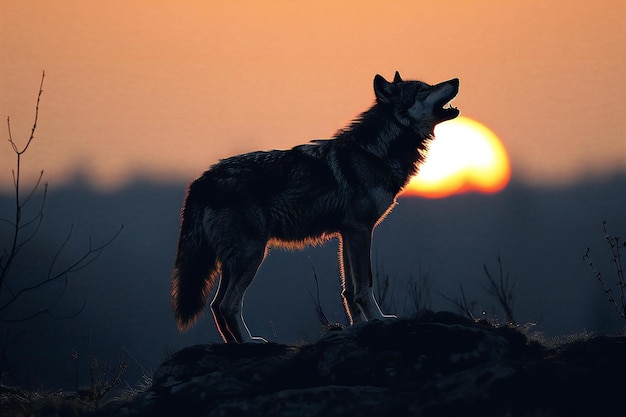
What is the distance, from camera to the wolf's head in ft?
29.8

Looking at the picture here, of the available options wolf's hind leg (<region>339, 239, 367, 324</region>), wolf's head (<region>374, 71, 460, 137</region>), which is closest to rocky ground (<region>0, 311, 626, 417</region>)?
wolf's hind leg (<region>339, 239, 367, 324</region>)

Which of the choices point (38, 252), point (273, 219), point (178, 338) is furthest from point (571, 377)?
point (178, 338)

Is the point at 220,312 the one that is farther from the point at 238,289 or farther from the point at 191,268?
the point at 191,268

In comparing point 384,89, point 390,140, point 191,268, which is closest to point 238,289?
point 191,268

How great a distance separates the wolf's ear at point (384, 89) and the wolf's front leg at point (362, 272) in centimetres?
145

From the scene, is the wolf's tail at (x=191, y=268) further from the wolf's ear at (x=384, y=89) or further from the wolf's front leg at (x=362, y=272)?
the wolf's ear at (x=384, y=89)

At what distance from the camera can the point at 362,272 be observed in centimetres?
861

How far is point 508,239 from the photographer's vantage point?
62.1m

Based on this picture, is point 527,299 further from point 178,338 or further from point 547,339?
point 547,339

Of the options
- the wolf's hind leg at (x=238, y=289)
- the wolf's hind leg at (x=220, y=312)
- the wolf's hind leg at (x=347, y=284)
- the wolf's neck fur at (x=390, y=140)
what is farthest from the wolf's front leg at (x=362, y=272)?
the wolf's hind leg at (x=220, y=312)

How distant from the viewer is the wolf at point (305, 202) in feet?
27.8

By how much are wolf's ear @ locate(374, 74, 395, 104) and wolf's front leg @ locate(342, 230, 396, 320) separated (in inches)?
56.9

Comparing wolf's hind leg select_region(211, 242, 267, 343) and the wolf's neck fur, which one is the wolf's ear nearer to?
the wolf's neck fur

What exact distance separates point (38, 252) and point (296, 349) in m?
55.6
